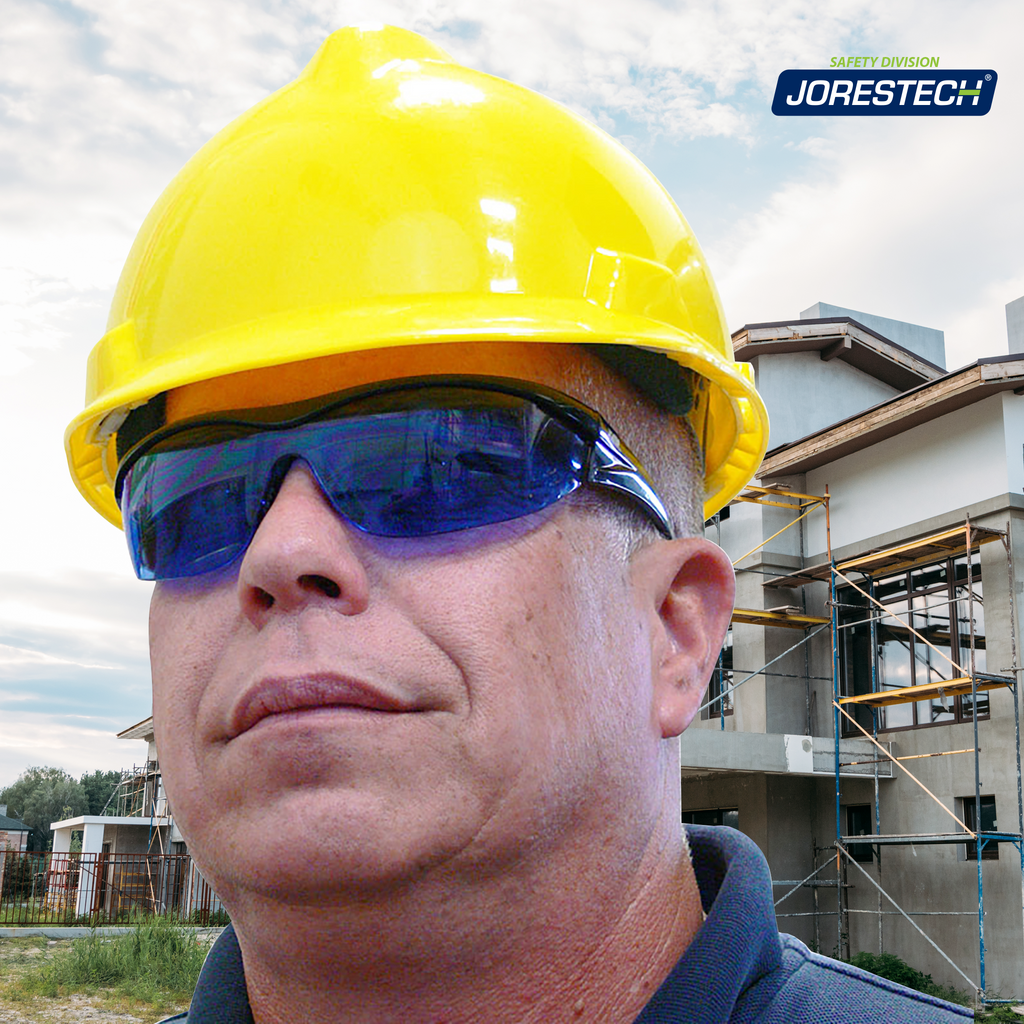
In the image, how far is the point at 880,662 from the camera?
17.1 m

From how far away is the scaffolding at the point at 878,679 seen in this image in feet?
47.1

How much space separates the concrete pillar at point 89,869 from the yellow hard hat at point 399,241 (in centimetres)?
2854

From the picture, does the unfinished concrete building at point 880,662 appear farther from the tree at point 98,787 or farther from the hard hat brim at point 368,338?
the tree at point 98,787

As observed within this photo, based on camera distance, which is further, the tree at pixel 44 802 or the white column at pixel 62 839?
the tree at pixel 44 802

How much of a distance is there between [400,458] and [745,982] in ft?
3.10

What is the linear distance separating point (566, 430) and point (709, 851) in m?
0.93

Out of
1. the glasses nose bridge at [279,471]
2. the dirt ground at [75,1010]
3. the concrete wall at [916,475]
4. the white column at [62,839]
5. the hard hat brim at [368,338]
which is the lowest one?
the white column at [62,839]

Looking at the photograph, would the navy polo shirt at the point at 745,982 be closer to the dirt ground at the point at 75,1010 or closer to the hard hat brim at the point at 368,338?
the hard hat brim at the point at 368,338

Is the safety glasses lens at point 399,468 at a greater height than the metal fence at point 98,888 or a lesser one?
greater

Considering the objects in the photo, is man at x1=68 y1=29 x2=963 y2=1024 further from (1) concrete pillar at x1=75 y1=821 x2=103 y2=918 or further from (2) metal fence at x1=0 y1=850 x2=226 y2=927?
(1) concrete pillar at x1=75 y1=821 x2=103 y2=918

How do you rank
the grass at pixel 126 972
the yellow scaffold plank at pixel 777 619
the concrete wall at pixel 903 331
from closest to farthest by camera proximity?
the grass at pixel 126 972 → the yellow scaffold plank at pixel 777 619 → the concrete wall at pixel 903 331

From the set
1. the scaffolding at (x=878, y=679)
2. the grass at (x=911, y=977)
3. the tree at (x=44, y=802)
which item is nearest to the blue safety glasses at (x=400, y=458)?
the scaffolding at (x=878, y=679)

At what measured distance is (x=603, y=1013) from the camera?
4.97 feet

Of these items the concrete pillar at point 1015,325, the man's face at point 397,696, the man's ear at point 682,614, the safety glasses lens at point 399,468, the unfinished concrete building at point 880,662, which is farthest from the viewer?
the concrete pillar at point 1015,325
